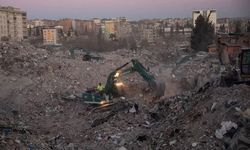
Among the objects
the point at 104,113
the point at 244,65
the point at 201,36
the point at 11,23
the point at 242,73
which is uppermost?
the point at 11,23

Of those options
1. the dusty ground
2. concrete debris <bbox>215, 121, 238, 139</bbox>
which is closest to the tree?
the dusty ground

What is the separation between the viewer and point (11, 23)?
2154 inches

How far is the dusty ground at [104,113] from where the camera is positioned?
8812mm

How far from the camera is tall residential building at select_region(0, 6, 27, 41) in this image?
52.8 meters

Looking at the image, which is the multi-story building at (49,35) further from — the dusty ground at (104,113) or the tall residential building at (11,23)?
the dusty ground at (104,113)

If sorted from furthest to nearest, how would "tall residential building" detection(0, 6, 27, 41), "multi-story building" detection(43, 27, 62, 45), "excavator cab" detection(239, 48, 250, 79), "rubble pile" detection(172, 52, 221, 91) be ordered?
"multi-story building" detection(43, 27, 62, 45), "tall residential building" detection(0, 6, 27, 41), "rubble pile" detection(172, 52, 221, 91), "excavator cab" detection(239, 48, 250, 79)

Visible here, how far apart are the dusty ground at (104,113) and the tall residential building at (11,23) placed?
112 feet

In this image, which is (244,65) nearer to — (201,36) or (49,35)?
(201,36)

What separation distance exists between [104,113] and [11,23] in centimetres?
4572

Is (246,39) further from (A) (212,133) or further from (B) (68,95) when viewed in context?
(A) (212,133)

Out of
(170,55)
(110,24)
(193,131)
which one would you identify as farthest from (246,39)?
(110,24)

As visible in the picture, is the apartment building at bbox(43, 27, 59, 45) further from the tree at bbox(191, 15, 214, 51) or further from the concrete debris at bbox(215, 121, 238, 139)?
the concrete debris at bbox(215, 121, 238, 139)

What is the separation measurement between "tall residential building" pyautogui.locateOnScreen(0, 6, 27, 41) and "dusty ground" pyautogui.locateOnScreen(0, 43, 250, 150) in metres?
34.0

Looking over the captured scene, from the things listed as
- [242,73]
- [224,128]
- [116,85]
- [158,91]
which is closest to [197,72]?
[158,91]
